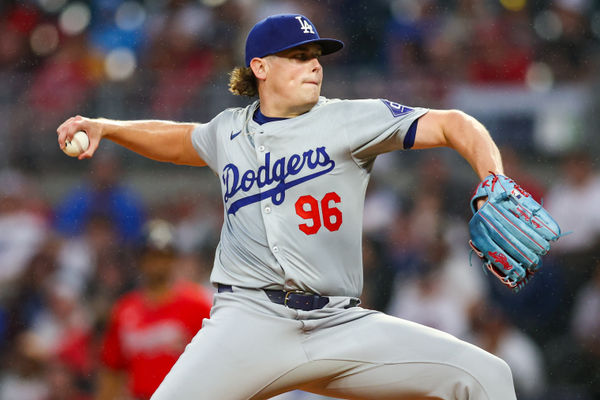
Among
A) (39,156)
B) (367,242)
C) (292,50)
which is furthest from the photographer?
(39,156)

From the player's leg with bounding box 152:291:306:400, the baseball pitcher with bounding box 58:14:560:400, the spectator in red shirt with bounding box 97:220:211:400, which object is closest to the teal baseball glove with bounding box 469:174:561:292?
the baseball pitcher with bounding box 58:14:560:400

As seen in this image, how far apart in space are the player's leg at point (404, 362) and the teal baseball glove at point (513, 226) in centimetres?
33

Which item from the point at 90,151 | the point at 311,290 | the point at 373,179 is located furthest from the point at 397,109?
the point at 373,179

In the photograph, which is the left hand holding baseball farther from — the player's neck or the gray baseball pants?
the gray baseball pants

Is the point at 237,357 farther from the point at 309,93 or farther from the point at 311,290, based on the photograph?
the point at 309,93

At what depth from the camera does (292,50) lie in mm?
3178

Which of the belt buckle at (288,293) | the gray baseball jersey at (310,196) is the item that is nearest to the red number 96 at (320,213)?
the gray baseball jersey at (310,196)

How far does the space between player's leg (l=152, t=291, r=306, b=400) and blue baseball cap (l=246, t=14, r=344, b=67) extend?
3.12 feet

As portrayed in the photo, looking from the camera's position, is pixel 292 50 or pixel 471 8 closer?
pixel 292 50

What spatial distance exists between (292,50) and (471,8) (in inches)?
212

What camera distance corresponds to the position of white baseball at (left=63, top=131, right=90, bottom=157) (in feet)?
10.3

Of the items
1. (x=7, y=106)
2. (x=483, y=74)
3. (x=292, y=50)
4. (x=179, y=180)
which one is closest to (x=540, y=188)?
(x=483, y=74)

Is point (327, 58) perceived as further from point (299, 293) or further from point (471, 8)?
point (299, 293)

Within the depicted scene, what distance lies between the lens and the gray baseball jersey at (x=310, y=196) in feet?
9.74
